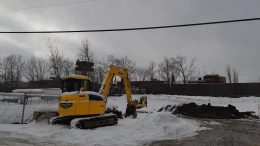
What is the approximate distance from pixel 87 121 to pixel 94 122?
0.64 meters

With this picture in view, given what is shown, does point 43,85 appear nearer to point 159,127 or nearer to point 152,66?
point 152,66

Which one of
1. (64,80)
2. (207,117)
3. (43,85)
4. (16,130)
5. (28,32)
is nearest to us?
(16,130)

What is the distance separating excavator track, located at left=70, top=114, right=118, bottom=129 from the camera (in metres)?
17.8

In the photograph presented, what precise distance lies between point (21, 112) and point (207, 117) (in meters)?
17.4

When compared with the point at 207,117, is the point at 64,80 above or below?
above

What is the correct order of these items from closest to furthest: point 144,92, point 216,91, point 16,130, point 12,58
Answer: point 16,130 < point 216,91 < point 144,92 < point 12,58

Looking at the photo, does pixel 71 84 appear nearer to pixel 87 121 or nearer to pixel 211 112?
pixel 87 121

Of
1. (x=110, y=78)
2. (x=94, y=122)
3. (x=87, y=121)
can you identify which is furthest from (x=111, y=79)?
(x=87, y=121)

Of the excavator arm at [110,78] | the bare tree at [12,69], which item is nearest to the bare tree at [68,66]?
the bare tree at [12,69]

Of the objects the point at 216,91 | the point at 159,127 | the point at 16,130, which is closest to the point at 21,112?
the point at 16,130

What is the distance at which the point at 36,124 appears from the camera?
19719mm

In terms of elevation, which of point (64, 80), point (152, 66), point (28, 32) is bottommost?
point (64, 80)

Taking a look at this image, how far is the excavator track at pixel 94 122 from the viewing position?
1777cm

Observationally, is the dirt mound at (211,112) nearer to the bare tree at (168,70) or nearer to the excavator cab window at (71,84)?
the excavator cab window at (71,84)
